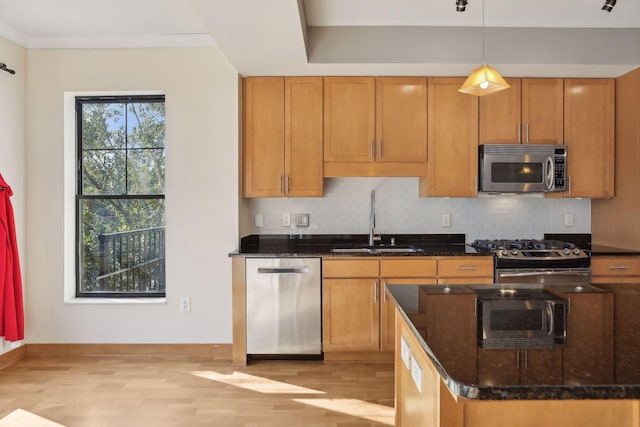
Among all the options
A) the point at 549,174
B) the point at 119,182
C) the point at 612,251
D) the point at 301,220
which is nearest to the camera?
the point at 612,251

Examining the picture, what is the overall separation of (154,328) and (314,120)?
2.26 m

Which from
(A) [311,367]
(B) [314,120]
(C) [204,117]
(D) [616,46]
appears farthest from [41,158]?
(D) [616,46]

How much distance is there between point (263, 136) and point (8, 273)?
228 centimetres

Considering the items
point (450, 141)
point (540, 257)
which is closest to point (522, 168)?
point (450, 141)

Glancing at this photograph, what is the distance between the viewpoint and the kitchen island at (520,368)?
848 millimetres

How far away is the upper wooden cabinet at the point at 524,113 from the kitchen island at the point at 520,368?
2.16m

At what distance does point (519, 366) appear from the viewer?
0.94 m

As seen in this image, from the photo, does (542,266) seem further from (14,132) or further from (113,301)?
(14,132)

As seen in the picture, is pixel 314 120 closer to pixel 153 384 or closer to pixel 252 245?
pixel 252 245

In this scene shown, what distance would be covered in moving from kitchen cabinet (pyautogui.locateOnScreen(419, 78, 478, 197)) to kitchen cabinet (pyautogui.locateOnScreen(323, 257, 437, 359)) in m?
0.73

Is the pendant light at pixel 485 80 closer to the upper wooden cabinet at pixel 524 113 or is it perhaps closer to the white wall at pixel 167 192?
the upper wooden cabinet at pixel 524 113

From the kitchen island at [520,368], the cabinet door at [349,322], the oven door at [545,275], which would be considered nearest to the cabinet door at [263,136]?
the cabinet door at [349,322]

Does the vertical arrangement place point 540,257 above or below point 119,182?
below

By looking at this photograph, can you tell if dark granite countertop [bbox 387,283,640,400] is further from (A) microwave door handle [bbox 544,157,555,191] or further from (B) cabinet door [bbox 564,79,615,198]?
(B) cabinet door [bbox 564,79,615,198]
